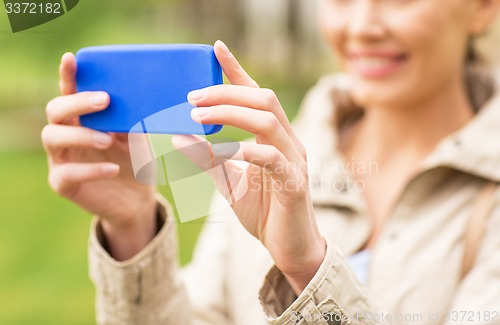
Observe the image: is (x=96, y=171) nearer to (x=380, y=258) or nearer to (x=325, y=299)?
(x=325, y=299)

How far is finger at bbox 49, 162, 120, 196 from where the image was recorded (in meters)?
0.89

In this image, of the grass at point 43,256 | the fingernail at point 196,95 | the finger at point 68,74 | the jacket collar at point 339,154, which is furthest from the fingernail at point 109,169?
the grass at point 43,256

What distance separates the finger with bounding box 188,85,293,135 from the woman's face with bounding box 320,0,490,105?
1.67 ft

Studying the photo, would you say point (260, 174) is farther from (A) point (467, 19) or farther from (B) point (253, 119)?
(A) point (467, 19)

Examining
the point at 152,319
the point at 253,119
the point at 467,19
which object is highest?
the point at 253,119

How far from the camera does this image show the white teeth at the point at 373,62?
117 cm

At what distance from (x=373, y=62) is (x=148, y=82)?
20.9 inches

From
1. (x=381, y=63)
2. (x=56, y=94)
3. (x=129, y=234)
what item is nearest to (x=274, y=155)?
(x=129, y=234)

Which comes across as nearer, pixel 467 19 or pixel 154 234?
pixel 154 234

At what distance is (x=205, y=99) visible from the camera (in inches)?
27.6

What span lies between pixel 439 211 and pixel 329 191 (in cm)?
19

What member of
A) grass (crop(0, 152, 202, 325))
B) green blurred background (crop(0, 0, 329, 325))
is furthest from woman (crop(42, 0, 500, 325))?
grass (crop(0, 152, 202, 325))

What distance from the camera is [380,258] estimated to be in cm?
109

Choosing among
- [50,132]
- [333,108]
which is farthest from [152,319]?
[333,108]
